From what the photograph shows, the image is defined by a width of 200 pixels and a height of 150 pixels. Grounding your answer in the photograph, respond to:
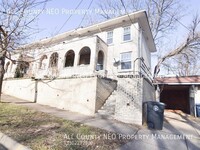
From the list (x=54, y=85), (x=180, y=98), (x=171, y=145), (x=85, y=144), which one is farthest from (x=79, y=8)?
(x=180, y=98)

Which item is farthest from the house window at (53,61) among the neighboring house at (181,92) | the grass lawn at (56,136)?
the neighboring house at (181,92)

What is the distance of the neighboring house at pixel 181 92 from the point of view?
12.5 m

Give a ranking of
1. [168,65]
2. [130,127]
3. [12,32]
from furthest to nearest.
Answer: [168,65], [12,32], [130,127]

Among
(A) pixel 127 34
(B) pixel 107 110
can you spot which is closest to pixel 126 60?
(A) pixel 127 34

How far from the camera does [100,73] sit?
494 inches

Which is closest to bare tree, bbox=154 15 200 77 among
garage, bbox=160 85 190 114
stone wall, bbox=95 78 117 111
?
garage, bbox=160 85 190 114

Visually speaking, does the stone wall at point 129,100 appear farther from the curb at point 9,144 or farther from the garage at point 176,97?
the garage at point 176,97

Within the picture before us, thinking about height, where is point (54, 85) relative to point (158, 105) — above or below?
above

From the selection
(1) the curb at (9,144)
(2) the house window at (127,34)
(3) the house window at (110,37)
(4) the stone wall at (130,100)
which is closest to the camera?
(1) the curb at (9,144)

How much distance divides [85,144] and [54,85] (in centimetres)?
753

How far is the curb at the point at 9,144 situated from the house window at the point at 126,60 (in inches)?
409

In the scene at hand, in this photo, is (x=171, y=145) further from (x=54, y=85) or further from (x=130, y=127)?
(x=54, y=85)

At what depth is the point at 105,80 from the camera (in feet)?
30.7

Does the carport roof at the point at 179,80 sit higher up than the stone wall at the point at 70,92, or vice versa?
the carport roof at the point at 179,80
